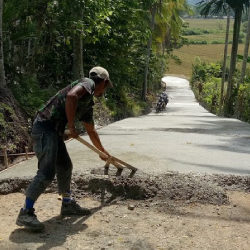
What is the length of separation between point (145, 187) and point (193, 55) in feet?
280

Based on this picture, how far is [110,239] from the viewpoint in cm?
374

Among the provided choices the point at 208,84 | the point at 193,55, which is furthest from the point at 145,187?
the point at 193,55

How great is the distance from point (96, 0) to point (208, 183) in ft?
19.1

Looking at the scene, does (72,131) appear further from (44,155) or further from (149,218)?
(149,218)

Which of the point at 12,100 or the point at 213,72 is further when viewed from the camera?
the point at 213,72

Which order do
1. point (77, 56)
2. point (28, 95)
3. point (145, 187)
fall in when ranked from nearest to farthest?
point (145, 187)
point (28, 95)
point (77, 56)

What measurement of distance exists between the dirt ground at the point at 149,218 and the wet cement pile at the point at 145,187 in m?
0.01

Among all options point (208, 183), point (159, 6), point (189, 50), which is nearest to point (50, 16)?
point (208, 183)

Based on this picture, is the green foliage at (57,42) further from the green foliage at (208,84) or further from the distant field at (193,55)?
the distant field at (193,55)

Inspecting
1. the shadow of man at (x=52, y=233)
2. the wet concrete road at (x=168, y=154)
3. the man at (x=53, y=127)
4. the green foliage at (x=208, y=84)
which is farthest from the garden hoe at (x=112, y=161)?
the green foliage at (x=208, y=84)

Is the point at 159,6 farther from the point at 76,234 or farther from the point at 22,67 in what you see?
the point at 76,234

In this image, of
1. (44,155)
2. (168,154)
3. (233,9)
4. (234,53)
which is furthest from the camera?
(233,9)

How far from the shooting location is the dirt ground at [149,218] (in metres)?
3.67

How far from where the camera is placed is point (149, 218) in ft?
14.1
